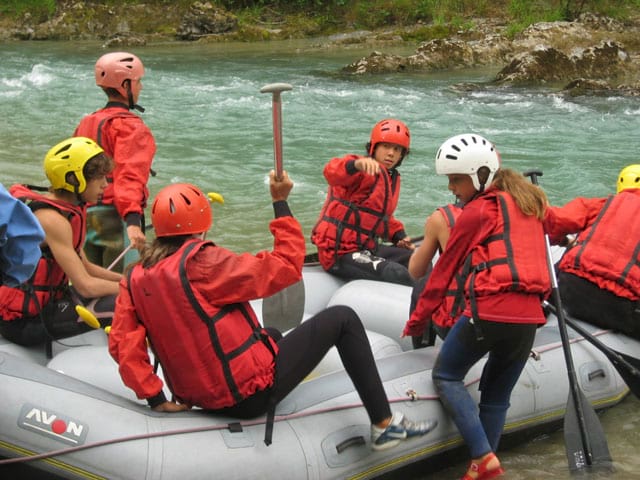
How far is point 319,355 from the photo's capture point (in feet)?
11.4

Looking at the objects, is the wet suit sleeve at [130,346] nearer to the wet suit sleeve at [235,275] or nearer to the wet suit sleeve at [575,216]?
the wet suit sleeve at [235,275]

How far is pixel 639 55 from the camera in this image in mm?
17266

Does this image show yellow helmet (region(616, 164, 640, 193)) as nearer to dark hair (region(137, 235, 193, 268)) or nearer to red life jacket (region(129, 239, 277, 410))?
red life jacket (region(129, 239, 277, 410))

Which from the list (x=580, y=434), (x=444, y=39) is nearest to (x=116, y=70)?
(x=580, y=434)

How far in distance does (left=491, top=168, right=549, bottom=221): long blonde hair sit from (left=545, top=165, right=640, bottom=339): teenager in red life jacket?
36.6 inches

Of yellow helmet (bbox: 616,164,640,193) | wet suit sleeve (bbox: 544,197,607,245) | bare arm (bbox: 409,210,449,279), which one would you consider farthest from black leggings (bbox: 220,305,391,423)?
yellow helmet (bbox: 616,164,640,193)

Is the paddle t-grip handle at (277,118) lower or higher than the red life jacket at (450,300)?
higher

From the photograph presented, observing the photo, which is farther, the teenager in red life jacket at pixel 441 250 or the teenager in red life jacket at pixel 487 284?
the teenager in red life jacket at pixel 441 250

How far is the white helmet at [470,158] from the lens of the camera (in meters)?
3.67

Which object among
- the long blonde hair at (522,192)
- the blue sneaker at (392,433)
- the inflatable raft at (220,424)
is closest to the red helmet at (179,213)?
the inflatable raft at (220,424)

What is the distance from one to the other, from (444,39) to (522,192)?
48.7ft

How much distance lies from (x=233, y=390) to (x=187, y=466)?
1.08ft

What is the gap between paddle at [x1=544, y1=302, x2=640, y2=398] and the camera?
449cm

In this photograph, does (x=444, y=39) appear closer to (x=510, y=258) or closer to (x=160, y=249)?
(x=510, y=258)
